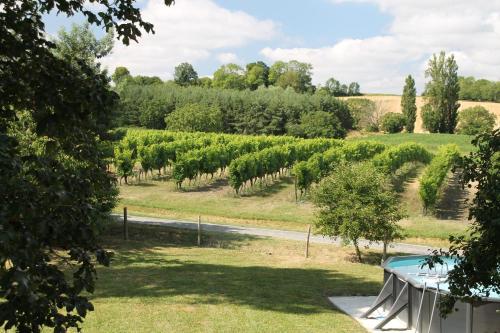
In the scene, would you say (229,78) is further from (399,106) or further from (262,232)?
(262,232)

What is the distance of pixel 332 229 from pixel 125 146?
96.8 feet

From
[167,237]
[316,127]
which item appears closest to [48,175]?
[167,237]

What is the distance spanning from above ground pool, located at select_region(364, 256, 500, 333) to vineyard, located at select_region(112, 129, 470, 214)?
20231mm

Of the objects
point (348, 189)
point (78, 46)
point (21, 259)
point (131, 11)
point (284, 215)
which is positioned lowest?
point (284, 215)

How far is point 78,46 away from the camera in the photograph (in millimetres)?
22562

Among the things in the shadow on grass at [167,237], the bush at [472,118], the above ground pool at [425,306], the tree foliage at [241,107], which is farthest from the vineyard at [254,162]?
the bush at [472,118]

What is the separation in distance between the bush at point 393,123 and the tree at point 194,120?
32.5m

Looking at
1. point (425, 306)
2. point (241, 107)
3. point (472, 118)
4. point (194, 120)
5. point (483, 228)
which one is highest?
point (241, 107)

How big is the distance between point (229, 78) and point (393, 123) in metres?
65.1

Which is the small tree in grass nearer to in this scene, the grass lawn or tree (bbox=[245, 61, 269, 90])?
the grass lawn

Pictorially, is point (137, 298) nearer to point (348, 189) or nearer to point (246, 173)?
point (348, 189)

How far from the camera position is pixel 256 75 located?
165 metres

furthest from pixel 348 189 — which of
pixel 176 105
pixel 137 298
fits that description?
pixel 176 105

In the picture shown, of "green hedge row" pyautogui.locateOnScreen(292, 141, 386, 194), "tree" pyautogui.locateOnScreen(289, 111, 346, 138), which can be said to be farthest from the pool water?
"tree" pyautogui.locateOnScreen(289, 111, 346, 138)
